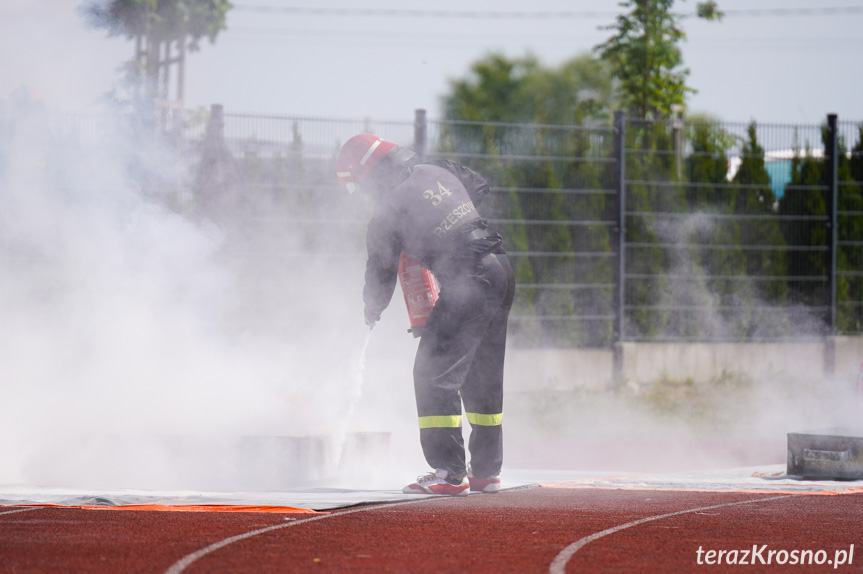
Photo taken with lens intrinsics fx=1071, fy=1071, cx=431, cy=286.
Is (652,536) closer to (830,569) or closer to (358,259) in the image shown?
(830,569)

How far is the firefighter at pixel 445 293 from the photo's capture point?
656 cm

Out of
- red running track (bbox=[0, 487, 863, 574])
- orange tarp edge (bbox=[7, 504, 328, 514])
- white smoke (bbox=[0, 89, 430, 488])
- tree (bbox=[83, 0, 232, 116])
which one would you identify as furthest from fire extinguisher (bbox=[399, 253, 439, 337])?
tree (bbox=[83, 0, 232, 116])

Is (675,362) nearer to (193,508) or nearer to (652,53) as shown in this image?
(652,53)

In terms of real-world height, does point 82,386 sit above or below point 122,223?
below

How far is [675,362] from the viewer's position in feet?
46.9

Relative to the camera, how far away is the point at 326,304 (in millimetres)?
12461

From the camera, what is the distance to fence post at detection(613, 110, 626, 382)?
13867 millimetres

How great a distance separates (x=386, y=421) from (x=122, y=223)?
2921mm

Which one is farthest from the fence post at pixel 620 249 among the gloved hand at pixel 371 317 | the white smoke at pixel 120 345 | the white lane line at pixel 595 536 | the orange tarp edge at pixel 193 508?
the orange tarp edge at pixel 193 508

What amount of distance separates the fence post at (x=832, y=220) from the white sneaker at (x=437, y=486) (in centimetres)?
960

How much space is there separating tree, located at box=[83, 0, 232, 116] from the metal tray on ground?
21.8 feet

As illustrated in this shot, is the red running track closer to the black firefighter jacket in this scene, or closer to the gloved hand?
the gloved hand

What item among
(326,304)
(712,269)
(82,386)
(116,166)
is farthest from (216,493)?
(712,269)

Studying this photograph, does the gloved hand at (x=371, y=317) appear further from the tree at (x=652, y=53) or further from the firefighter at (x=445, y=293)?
the tree at (x=652, y=53)
